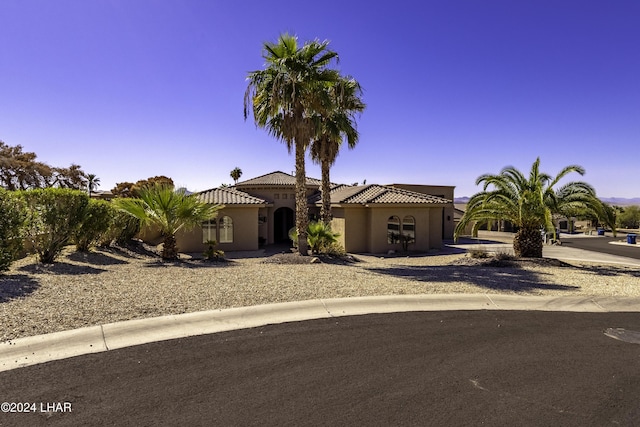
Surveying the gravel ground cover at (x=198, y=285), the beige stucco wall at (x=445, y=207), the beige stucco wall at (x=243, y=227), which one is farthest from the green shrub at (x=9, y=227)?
the beige stucco wall at (x=445, y=207)

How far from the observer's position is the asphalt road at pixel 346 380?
3.84 m

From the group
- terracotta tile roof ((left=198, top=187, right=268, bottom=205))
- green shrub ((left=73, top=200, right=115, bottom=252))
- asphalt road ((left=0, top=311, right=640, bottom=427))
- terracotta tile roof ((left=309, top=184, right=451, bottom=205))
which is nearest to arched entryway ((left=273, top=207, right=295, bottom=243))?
terracotta tile roof ((left=198, top=187, right=268, bottom=205))

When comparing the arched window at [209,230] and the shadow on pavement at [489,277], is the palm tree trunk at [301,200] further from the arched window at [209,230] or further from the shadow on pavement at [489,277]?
the arched window at [209,230]

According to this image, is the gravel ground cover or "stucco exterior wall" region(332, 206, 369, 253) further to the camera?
"stucco exterior wall" region(332, 206, 369, 253)

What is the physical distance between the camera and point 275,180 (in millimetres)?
28156

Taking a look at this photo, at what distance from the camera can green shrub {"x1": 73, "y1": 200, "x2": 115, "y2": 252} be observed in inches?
515

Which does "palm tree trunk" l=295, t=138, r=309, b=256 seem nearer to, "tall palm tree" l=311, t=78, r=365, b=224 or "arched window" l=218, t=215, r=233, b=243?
"tall palm tree" l=311, t=78, r=365, b=224

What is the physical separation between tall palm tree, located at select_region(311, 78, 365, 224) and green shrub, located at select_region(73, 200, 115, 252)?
969 cm

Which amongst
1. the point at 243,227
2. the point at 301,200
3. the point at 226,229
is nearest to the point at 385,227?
the point at 301,200

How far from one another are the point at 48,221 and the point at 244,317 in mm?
8452

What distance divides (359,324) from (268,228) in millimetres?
20623

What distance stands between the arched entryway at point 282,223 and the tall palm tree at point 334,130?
280 inches

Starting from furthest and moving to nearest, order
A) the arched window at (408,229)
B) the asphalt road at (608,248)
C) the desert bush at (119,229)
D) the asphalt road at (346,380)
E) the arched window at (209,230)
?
the asphalt road at (608,248), the arched window at (408,229), the arched window at (209,230), the desert bush at (119,229), the asphalt road at (346,380)

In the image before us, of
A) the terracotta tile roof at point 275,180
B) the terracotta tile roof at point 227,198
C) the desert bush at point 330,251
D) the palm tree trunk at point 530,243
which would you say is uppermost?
the terracotta tile roof at point 275,180
